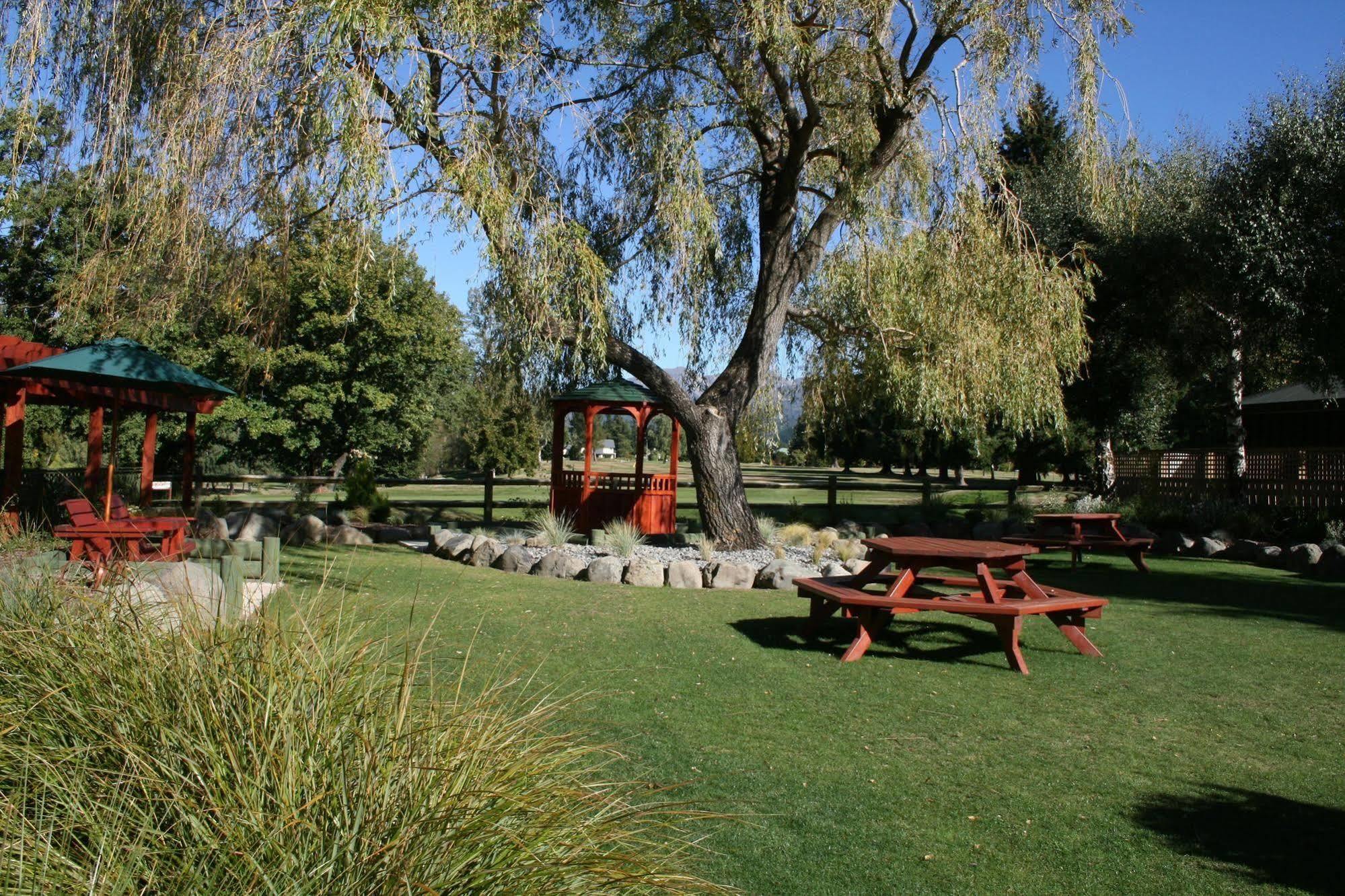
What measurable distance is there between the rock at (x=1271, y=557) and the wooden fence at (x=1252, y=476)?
8.70ft

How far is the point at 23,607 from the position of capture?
3.22 metres

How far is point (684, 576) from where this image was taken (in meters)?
Answer: 10.1

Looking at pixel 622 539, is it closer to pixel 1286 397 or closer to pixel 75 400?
pixel 75 400

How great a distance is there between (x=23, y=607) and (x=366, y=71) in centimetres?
630

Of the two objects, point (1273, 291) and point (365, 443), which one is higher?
point (1273, 291)

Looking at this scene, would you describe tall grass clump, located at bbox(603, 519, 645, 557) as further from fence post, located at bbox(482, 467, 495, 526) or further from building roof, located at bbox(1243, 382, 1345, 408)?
building roof, located at bbox(1243, 382, 1345, 408)

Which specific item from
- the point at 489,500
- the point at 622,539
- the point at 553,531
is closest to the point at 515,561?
the point at 622,539

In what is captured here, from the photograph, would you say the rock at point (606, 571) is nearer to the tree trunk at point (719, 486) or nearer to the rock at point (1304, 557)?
the tree trunk at point (719, 486)

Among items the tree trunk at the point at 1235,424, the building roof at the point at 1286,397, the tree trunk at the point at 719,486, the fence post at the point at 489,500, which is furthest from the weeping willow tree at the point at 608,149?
the building roof at the point at 1286,397

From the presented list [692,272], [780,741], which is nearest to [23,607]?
[780,741]

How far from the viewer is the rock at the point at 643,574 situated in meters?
10.0

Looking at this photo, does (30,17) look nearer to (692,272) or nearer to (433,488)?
(692,272)

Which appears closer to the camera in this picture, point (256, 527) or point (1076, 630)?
point (1076, 630)

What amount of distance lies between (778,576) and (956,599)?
325 centimetres
